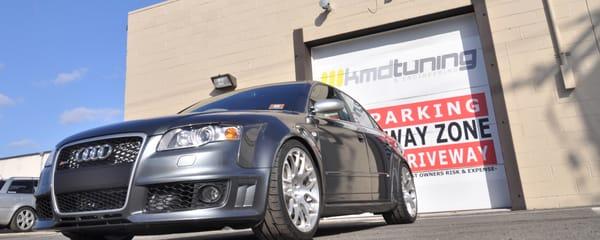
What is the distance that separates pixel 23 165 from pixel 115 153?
26.0m

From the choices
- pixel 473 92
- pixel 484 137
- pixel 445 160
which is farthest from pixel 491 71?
pixel 445 160

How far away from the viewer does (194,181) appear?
8.43 ft

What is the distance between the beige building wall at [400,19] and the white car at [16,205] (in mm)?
3557

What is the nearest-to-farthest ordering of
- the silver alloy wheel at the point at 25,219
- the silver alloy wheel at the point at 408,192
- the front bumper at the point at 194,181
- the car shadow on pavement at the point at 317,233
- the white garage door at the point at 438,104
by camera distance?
1. the front bumper at the point at 194,181
2. the car shadow on pavement at the point at 317,233
3. the silver alloy wheel at the point at 408,192
4. the white garage door at the point at 438,104
5. the silver alloy wheel at the point at 25,219

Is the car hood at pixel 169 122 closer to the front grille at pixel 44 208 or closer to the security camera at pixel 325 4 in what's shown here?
the front grille at pixel 44 208

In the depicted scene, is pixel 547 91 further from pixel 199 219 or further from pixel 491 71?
pixel 199 219

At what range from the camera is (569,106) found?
7.00 m

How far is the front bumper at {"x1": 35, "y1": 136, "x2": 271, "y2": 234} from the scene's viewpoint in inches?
100

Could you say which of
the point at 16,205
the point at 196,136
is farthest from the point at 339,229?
the point at 16,205

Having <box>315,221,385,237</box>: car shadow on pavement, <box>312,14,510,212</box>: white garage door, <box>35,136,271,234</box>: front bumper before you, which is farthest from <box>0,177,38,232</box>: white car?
<box>35,136,271,234</box>: front bumper

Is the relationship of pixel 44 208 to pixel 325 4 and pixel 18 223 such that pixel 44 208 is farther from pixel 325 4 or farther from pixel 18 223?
pixel 18 223

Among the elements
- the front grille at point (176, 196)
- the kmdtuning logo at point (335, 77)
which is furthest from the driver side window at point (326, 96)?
the kmdtuning logo at point (335, 77)

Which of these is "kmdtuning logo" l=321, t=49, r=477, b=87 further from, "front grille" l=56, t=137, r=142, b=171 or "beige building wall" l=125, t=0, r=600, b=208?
"front grille" l=56, t=137, r=142, b=171

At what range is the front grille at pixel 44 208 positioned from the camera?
298 cm
